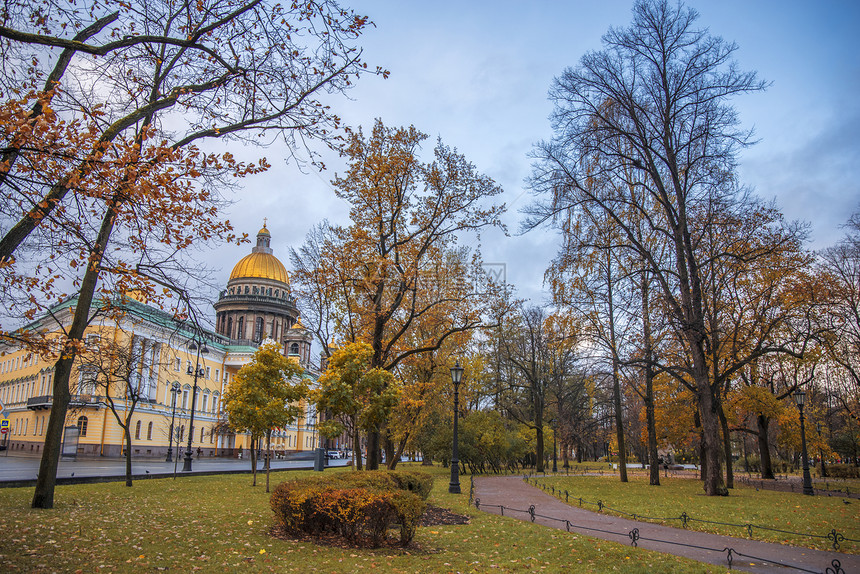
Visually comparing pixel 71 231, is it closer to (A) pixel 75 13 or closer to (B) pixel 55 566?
(A) pixel 75 13

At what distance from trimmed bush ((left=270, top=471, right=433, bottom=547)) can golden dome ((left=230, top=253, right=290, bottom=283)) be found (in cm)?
7852

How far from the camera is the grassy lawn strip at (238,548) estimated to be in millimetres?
6961

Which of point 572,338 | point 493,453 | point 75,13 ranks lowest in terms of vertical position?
point 493,453

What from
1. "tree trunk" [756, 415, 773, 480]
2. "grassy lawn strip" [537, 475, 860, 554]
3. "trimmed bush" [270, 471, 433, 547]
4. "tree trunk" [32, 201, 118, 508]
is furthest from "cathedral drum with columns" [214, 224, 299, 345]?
"trimmed bush" [270, 471, 433, 547]

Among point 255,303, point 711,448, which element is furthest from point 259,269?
point 711,448

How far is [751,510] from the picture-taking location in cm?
1472

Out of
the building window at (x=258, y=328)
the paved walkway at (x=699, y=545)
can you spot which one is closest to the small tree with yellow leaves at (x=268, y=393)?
the paved walkway at (x=699, y=545)

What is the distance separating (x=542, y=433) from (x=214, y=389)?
4665 centimetres

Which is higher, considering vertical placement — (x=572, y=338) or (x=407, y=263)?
(x=407, y=263)

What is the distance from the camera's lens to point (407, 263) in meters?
20.0

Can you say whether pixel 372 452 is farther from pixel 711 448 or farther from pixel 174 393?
pixel 174 393

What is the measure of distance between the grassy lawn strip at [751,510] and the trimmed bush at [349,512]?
24.1ft

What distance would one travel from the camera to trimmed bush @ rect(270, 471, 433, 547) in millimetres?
8703

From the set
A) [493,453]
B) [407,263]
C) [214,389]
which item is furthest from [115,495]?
[214,389]
